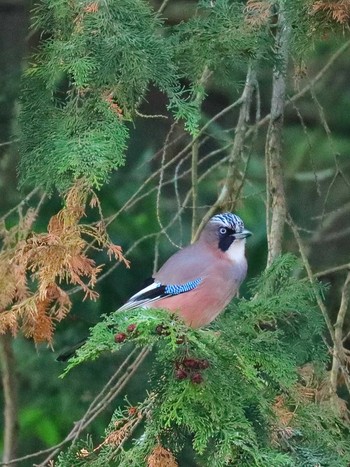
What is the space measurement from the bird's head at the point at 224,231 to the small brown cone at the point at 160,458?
1.82 m

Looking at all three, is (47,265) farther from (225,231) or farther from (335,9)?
(225,231)

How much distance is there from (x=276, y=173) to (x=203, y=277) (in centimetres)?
49

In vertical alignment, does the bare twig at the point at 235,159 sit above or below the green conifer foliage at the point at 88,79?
below

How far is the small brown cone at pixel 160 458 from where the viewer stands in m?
2.97

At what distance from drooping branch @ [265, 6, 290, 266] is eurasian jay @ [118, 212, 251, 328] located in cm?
22

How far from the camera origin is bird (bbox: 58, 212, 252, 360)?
4.45 metres

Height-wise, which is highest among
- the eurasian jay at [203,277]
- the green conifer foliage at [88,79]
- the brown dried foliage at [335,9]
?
the green conifer foliage at [88,79]

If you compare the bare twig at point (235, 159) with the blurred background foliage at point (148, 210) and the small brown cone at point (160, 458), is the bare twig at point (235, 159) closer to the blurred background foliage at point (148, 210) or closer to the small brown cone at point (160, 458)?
the blurred background foliage at point (148, 210)

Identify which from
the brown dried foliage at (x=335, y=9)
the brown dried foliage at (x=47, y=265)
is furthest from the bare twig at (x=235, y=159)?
the brown dried foliage at (x=47, y=265)

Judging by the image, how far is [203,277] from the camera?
180 inches

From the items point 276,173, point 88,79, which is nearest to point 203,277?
point 276,173

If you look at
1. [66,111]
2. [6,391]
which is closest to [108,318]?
[66,111]

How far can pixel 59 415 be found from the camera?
6.11m

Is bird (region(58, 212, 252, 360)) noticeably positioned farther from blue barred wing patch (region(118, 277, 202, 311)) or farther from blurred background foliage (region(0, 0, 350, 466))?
blurred background foliage (region(0, 0, 350, 466))
